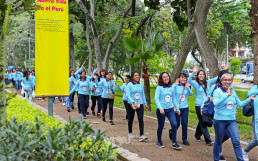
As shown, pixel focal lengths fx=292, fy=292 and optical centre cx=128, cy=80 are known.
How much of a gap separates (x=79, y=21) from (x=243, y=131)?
10451 millimetres

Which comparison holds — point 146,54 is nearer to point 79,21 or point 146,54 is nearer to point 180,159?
point 180,159

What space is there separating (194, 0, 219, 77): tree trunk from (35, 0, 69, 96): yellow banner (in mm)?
4316

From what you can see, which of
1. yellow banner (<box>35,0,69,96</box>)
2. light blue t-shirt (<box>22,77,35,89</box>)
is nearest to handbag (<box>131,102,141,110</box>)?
yellow banner (<box>35,0,69,96</box>)

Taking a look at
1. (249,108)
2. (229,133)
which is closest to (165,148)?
(229,133)

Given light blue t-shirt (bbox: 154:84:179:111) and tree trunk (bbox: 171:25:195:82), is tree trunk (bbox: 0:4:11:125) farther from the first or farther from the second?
tree trunk (bbox: 171:25:195:82)

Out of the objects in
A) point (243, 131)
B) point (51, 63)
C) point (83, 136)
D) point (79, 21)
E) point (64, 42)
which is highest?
point (79, 21)

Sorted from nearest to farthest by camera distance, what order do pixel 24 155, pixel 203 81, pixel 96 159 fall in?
1. pixel 24 155
2. pixel 96 159
3. pixel 203 81

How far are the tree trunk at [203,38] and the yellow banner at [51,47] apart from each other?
4316mm

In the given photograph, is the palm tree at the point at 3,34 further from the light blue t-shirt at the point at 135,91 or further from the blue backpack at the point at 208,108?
the blue backpack at the point at 208,108

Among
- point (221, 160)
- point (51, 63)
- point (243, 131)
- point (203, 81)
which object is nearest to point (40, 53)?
point (51, 63)

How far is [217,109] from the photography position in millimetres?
5195

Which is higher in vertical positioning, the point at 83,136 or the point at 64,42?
the point at 64,42

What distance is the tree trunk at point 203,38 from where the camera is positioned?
351 inches

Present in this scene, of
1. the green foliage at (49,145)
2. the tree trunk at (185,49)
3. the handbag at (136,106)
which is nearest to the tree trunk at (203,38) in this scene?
the tree trunk at (185,49)
